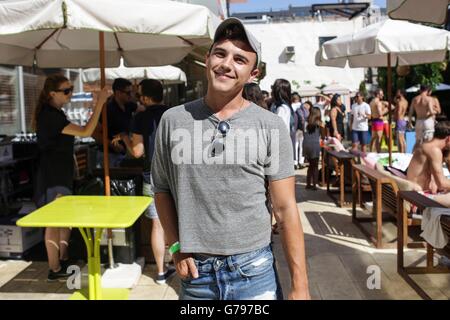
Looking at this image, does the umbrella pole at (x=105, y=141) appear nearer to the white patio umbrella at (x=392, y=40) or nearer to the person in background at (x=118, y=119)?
the person in background at (x=118, y=119)

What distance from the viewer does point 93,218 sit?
10.2 ft

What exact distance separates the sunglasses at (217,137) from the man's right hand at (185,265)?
0.40 meters

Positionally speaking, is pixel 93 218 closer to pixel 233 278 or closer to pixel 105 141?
pixel 105 141

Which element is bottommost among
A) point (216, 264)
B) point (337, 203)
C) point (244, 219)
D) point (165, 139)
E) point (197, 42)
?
point (337, 203)

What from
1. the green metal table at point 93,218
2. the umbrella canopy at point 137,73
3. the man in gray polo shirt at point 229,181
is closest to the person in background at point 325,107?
the umbrella canopy at point 137,73

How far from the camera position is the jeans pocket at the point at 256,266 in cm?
177

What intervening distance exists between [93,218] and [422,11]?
9.30 ft

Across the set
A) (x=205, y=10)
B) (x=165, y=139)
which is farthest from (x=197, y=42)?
(x=165, y=139)

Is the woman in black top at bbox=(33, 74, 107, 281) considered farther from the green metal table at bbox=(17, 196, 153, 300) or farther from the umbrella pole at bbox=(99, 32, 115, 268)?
the green metal table at bbox=(17, 196, 153, 300)

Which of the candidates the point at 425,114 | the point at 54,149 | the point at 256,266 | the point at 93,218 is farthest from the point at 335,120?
the point at 256,266

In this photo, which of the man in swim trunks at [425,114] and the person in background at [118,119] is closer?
the person in background at [118,119]

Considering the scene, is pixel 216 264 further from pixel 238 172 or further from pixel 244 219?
pixel 238 172

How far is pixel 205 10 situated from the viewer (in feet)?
11.5
